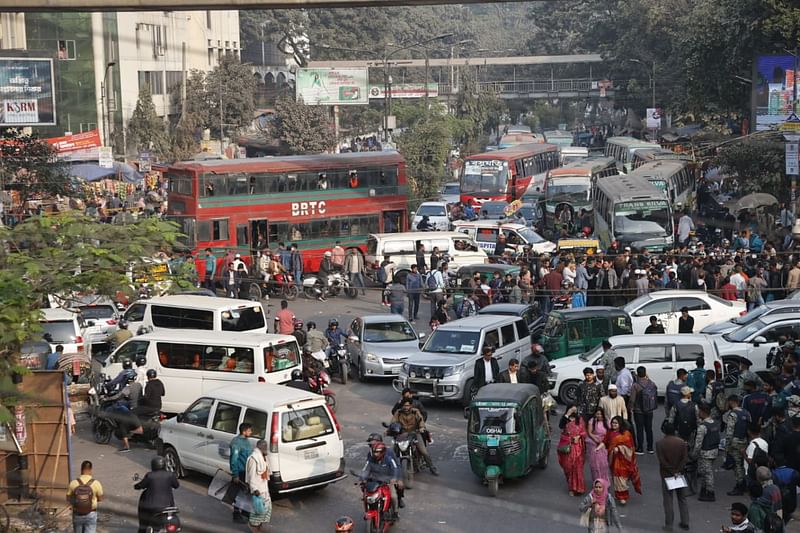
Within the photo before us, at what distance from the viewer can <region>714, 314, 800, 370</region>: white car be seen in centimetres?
2036

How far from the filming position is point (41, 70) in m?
45.2

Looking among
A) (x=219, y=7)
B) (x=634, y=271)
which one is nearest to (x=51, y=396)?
(x=219, y=7)

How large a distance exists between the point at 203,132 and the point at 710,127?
31541mm

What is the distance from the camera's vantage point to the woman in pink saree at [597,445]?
1436 centimetres

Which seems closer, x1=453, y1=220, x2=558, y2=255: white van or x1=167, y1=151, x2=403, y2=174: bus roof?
x1=167, y1=151, x2=403, y2=174: bus roof

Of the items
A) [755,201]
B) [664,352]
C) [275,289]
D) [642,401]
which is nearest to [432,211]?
[755,201]

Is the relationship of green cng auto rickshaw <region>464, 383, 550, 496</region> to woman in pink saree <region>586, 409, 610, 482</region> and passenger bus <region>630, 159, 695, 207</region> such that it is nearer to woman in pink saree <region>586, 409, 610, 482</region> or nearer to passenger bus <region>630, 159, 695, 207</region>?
woman in pink saree <region>586, 409, 610, 482</region>

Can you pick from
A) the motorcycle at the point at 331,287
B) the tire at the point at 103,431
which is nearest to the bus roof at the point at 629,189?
the motorcycle at the point at 331,287

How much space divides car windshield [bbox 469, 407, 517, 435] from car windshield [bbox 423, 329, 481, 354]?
5.02 m

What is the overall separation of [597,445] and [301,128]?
59210mm

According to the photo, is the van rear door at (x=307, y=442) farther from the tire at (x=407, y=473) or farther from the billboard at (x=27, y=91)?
the billboard at (x=27, y=91)

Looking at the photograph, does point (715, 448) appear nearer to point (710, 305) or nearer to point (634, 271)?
point (710, 305)

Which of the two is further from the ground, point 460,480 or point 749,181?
point 749,181

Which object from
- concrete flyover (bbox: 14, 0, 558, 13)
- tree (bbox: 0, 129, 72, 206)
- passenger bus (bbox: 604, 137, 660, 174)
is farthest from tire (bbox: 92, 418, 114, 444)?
passenger bus (bbox: 604, 137, 660, 174)
